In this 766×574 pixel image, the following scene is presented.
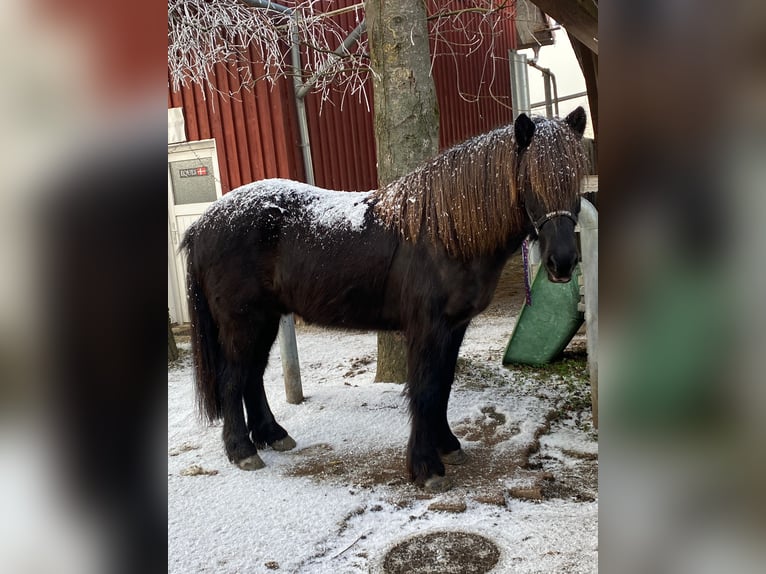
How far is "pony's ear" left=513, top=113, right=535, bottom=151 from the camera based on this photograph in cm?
248

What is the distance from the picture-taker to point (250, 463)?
3.25 meters

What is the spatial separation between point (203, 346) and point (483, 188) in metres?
1.89

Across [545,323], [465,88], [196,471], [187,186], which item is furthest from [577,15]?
[465,88]

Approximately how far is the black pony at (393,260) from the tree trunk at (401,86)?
1.17 metres

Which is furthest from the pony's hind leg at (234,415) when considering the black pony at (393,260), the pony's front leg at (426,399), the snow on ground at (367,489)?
the pony's front leg at (426,399)

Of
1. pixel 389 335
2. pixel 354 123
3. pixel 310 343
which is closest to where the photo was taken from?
pixel 389 335

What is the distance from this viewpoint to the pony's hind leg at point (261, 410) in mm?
3480

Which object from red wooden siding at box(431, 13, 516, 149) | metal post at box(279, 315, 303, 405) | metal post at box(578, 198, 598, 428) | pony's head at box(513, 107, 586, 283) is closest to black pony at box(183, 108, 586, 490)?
pony's head at box(513, 107, 586, 283)

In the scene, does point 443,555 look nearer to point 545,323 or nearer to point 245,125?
point 545,323
